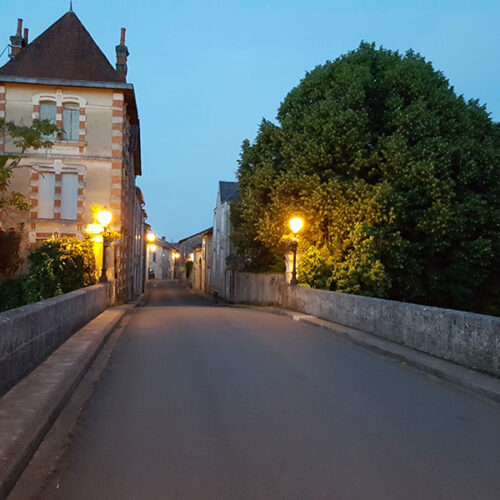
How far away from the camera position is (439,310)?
8.69 meters

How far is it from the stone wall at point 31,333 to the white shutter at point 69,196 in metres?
12.9

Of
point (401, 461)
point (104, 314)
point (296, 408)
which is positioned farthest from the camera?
point (104, 314)

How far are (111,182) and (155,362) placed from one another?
622 inches

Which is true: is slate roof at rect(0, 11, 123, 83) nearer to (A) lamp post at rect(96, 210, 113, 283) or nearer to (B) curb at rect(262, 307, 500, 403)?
(A) lamp post at rect(96, 210, 113, 283)

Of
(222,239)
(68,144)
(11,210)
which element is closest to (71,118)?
(68,144)

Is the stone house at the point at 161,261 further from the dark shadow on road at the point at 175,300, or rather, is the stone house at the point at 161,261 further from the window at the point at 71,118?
the window at the point at 71,118

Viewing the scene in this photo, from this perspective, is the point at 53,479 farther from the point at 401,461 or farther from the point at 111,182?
the point at 111,182

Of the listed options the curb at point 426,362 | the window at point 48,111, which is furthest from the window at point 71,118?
the curb at point 426,362

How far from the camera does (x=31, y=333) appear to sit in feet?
22.0

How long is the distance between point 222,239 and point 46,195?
18.5 metres

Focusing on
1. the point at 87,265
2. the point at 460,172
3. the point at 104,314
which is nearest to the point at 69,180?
the point at 87,265

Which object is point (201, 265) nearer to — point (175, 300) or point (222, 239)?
point (222, 239)

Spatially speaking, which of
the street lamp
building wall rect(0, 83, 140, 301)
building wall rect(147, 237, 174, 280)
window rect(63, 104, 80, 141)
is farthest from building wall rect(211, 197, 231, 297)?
building wall rect(147, 237, 174, 280)

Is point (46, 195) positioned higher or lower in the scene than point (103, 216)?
higher
